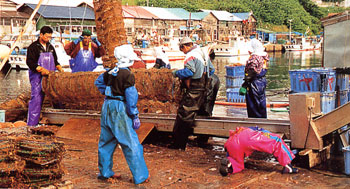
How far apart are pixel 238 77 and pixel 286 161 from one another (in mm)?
7943

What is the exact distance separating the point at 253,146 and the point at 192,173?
976 mm

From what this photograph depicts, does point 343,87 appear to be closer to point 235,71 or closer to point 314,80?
point 314,80

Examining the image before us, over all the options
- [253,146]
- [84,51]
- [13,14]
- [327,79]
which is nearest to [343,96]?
[327,79]

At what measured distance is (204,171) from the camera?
631 cm

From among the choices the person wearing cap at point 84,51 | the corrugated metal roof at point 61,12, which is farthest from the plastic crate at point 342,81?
the corrugated metal roof at point 61,12

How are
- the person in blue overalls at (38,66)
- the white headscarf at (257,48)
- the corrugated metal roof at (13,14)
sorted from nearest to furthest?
the white headscarf at (257,48)
the person in blue overalls at (38,66)
the corrugated metal roof at (13,14)

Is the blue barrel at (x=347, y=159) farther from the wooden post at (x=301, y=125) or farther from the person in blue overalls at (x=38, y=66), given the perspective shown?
the person in blue overalls at (x=38, y=66)

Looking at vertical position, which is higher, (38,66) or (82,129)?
(38,66)

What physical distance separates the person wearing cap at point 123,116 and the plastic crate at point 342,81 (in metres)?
5.03

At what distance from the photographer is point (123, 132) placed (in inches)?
220

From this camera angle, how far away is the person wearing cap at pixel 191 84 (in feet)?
23.8

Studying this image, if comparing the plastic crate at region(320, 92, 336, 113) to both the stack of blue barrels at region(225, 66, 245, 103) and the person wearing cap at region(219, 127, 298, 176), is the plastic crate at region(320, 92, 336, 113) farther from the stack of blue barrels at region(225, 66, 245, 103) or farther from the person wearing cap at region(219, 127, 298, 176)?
the stack of blue barrels at region(225, 66, 245, 103)

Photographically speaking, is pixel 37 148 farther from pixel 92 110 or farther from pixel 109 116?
pixel 92 110

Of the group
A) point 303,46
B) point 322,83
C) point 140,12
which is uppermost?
point 140,12
